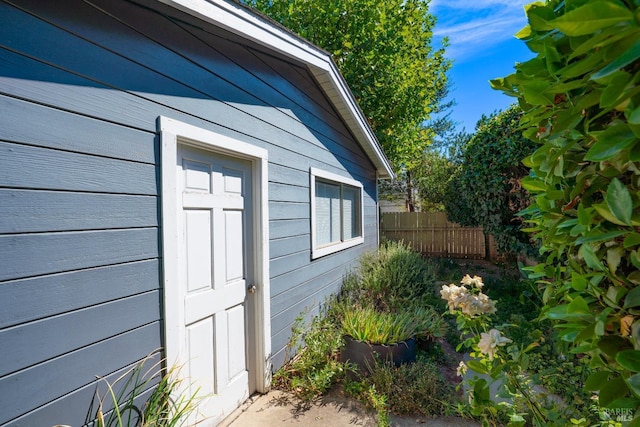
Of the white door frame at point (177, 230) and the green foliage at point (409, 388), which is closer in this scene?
the white door frame at point (177, 230)

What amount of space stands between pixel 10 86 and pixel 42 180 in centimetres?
41

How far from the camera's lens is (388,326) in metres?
3.40

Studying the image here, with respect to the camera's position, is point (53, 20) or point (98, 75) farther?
point (98, 75)

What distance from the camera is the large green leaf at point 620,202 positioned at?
0.57m

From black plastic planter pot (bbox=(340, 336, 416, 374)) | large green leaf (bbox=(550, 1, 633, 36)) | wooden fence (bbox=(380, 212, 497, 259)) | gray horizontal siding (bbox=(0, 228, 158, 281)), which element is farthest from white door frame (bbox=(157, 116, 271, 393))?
wooden fence (bbox=(380, 212, 497, 259))

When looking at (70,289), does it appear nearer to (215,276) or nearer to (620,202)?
(215,276)

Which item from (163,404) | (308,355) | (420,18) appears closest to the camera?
(163,404)

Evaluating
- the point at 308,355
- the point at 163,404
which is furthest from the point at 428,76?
the point at 163,404

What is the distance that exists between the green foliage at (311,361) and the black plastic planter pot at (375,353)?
5.6 inches

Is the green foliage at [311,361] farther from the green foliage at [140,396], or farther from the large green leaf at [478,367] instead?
the large green leaf at [478,367]

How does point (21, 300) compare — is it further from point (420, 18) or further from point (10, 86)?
point (420, 18)

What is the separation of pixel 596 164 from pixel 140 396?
231 centimetres

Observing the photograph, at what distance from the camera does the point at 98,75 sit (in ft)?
5.55

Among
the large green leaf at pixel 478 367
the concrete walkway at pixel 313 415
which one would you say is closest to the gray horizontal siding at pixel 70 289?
the concrete walkway at pixel 313 415
